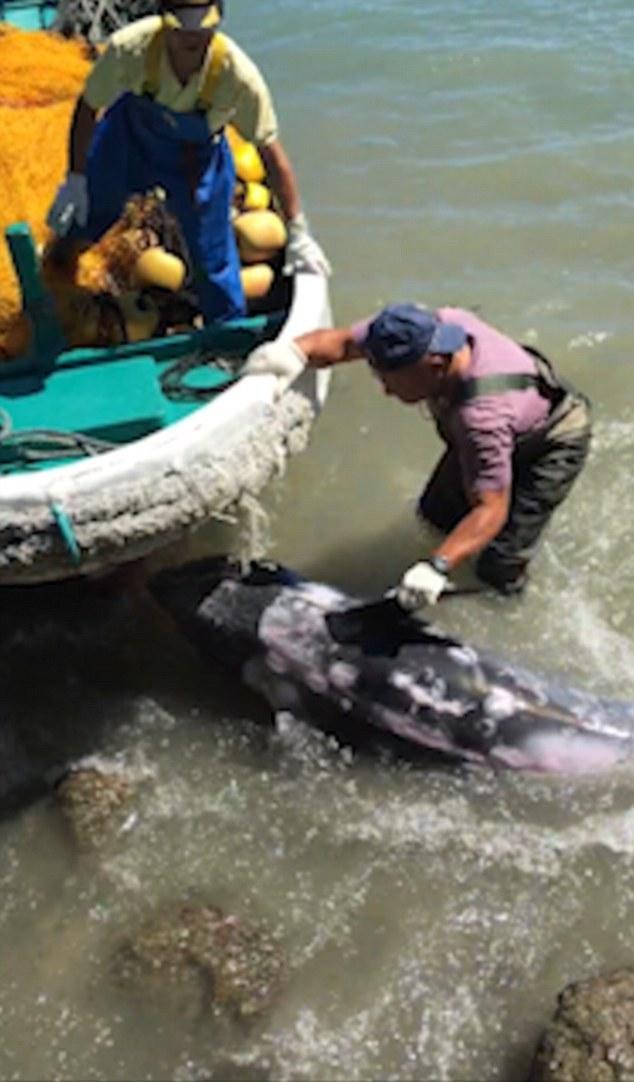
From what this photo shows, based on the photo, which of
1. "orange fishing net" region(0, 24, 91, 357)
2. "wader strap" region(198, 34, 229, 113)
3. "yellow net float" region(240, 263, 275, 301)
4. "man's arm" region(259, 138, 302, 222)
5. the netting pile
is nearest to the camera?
"wader strap" region(198, 34, 229, 113)

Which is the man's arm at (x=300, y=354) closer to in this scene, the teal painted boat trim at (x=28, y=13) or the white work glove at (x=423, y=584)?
the white work glove at (x=423, y=584)

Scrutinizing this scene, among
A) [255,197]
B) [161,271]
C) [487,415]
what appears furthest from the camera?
[255,197]

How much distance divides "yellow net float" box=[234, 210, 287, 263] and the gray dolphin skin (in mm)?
1897

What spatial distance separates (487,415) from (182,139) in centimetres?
198

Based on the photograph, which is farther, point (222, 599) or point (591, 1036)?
point (222, 599)

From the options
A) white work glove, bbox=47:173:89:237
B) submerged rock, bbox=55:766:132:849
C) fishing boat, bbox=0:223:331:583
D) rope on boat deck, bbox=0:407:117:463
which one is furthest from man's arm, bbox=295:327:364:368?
submerged rock, bbox=55:766:132:849

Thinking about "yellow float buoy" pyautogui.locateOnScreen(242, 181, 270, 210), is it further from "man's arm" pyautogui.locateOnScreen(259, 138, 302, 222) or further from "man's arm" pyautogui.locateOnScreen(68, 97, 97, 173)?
"man's arm" pyautogui.locateOnScreen(68, 97, 97, 173)

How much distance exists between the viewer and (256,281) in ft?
22.1

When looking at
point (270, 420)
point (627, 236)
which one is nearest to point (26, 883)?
point (270, 420)

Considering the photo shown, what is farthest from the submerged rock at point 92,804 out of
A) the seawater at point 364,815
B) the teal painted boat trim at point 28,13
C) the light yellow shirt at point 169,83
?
the teal painted boat trim at point 28,13

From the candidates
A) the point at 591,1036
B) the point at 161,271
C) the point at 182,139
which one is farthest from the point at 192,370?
the point at 591,1036

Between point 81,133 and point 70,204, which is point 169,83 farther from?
point 70,204

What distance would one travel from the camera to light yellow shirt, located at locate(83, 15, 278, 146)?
5613mm

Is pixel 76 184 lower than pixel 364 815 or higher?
higher
